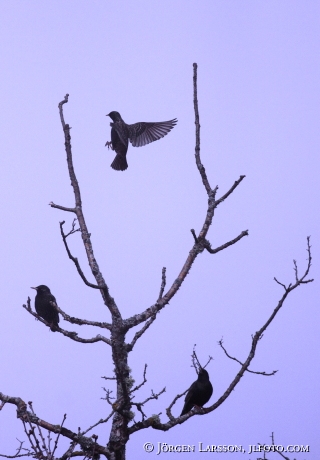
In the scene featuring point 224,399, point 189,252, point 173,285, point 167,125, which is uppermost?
point 167,125

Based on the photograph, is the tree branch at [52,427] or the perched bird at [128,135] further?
the perched bird at [128,135]

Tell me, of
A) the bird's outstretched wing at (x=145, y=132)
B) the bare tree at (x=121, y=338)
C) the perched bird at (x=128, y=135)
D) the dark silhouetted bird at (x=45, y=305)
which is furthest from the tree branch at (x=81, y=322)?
the bird's outstretched wing at (x=145, y=132)

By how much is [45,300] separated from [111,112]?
382cm

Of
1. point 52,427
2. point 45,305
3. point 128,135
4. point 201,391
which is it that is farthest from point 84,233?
point 128,135

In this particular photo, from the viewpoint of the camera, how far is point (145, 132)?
10.3 meters

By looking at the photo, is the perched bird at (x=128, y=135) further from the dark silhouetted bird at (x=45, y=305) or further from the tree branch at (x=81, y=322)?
the tree branch at (x=81, y=322)

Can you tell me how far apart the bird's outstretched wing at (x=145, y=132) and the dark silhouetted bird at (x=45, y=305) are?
2895 mm

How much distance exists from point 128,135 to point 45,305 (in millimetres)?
3216

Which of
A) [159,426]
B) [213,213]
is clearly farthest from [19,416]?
[213,213]

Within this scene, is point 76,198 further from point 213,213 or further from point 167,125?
point 167,125

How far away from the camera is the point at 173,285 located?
505cm

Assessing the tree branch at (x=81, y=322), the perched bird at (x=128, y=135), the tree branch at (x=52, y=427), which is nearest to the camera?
the tree branch at (x=52, y=427)

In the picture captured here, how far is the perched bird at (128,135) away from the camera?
10055mm

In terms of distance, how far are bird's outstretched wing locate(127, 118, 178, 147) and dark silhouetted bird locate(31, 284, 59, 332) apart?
290 centimetres
